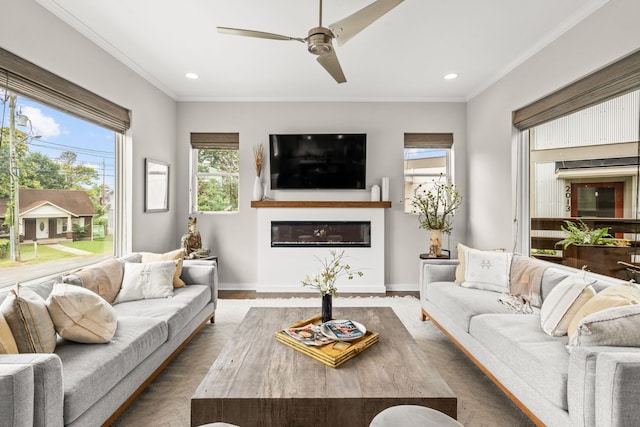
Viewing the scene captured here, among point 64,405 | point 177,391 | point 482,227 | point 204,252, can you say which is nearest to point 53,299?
point 64,405

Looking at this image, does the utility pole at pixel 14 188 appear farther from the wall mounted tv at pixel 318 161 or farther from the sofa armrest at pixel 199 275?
the wall mounted tv at pixel 318 161

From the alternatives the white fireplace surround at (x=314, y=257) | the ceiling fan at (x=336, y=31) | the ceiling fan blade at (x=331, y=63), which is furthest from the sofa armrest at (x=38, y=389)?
the white fireplace surround at (x=314, y=257)

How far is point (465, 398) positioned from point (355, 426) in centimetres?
107

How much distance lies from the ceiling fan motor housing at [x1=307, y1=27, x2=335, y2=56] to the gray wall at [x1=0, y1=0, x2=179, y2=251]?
6.47ft

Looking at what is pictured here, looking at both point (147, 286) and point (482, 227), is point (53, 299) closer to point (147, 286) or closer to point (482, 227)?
point (147, 286)

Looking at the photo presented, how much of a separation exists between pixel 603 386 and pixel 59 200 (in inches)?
145

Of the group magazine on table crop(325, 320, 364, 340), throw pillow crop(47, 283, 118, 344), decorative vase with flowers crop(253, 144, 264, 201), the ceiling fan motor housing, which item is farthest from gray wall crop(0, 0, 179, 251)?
A: magazine on table crop(325, 320, 364, 340)

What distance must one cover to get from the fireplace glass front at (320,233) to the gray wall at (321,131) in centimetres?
33

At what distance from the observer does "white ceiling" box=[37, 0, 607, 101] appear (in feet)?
8.31

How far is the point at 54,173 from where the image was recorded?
271 centimetres

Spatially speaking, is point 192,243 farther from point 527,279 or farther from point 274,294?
point 527,279

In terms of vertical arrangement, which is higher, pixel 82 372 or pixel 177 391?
pixel 82 372

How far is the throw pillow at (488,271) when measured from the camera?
2953mm

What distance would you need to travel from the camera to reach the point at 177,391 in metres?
2.19
